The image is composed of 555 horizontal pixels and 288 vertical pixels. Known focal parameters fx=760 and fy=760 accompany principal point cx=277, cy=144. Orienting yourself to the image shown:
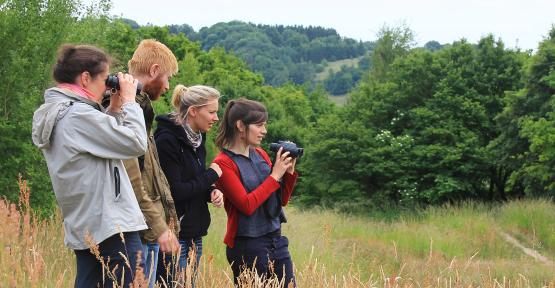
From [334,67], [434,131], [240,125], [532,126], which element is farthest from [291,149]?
[334,67]

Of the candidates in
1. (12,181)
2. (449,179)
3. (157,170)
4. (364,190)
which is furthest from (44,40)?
(364,190)

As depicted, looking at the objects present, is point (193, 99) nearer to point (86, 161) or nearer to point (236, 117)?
point (236, 117)

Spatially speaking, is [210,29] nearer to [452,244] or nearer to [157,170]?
[452,244]

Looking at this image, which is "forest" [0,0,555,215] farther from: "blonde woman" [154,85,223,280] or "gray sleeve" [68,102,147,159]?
"gray sleeve" [68,102,147,159]

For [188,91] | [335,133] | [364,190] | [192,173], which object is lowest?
[364,190]

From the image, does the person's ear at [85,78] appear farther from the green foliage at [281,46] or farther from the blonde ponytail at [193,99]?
the green foliage at [281,46]

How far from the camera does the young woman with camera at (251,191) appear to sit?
4.28 metres

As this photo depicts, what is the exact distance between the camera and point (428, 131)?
3058cm

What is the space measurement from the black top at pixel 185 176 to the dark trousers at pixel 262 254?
26 centimetres

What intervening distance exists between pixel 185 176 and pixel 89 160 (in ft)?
3.46

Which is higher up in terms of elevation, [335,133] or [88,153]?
[88,153]

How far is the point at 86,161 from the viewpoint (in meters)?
3.06

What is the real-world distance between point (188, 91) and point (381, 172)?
90.8 ft

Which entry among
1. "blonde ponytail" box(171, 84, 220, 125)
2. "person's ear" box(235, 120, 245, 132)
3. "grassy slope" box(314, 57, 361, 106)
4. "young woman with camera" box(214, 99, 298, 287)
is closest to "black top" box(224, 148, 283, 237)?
"young woman with camera" box(214, 99, 298, 287)
